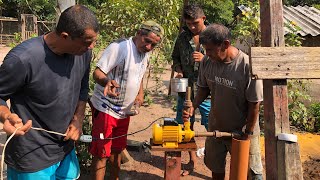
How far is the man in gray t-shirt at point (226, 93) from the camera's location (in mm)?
2793

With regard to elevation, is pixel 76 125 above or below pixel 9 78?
below

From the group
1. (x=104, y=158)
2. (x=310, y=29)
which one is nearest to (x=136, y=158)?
(x=104, y=158)

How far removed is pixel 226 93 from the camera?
296cm

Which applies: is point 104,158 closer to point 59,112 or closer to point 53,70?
point 59,112

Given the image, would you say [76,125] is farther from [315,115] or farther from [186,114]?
[315,115]

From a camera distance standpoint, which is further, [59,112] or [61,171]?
[61,171]

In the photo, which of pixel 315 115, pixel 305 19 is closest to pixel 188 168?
pixel 315 115

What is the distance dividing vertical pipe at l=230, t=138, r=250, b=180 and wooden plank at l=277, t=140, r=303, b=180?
244 millimetres

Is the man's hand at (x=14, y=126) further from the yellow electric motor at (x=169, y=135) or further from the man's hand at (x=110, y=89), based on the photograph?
the man's hand at (x=110, y=89)

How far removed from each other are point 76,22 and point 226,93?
4.76ft

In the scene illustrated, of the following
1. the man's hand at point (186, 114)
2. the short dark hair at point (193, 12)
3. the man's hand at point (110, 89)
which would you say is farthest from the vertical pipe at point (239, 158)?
the short dark hair at point (193, 12)

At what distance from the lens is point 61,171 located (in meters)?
2.54

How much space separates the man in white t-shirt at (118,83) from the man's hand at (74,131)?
611mm

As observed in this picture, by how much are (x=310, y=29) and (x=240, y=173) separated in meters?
6.62
